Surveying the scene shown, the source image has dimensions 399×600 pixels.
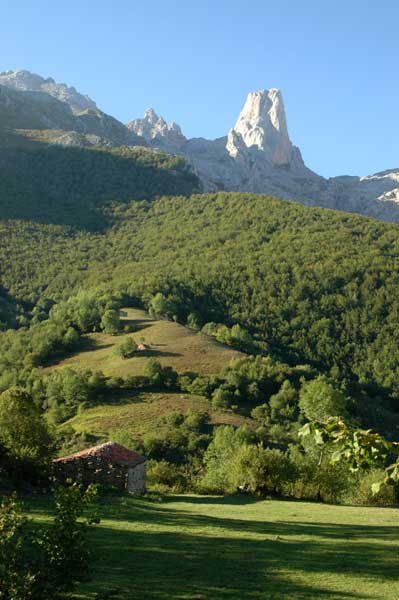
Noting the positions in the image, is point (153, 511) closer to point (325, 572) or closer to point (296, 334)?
point (325, 572)

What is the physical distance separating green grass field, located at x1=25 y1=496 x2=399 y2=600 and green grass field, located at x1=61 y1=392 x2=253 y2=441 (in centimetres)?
4224

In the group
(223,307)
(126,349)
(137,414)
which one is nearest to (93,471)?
(137,414)

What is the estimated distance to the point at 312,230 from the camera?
170500 mm

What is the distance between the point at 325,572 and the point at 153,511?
9.77 m

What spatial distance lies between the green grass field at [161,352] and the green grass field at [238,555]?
62853 millimetres

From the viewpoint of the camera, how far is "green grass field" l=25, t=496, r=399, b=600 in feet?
37.6

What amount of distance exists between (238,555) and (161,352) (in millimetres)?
78479

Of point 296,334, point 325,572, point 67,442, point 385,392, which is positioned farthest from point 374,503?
point 296,334

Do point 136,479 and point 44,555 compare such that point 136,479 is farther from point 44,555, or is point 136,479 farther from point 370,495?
point 44,555

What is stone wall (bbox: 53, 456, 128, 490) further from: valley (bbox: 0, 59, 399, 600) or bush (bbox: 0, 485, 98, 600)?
bush (bbox: 0, 485, 98, 600)

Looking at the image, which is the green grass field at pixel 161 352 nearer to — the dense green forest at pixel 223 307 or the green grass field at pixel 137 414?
the dense green forest at pixel 223 307

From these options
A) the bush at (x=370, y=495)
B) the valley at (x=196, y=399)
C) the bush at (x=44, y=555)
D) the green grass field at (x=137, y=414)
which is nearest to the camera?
the bush at (x=44, y=555)

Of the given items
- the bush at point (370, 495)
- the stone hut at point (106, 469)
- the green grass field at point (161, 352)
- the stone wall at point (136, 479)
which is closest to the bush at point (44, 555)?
the stone hut at point (106, 469)

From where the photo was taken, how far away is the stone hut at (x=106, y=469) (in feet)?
98.3
